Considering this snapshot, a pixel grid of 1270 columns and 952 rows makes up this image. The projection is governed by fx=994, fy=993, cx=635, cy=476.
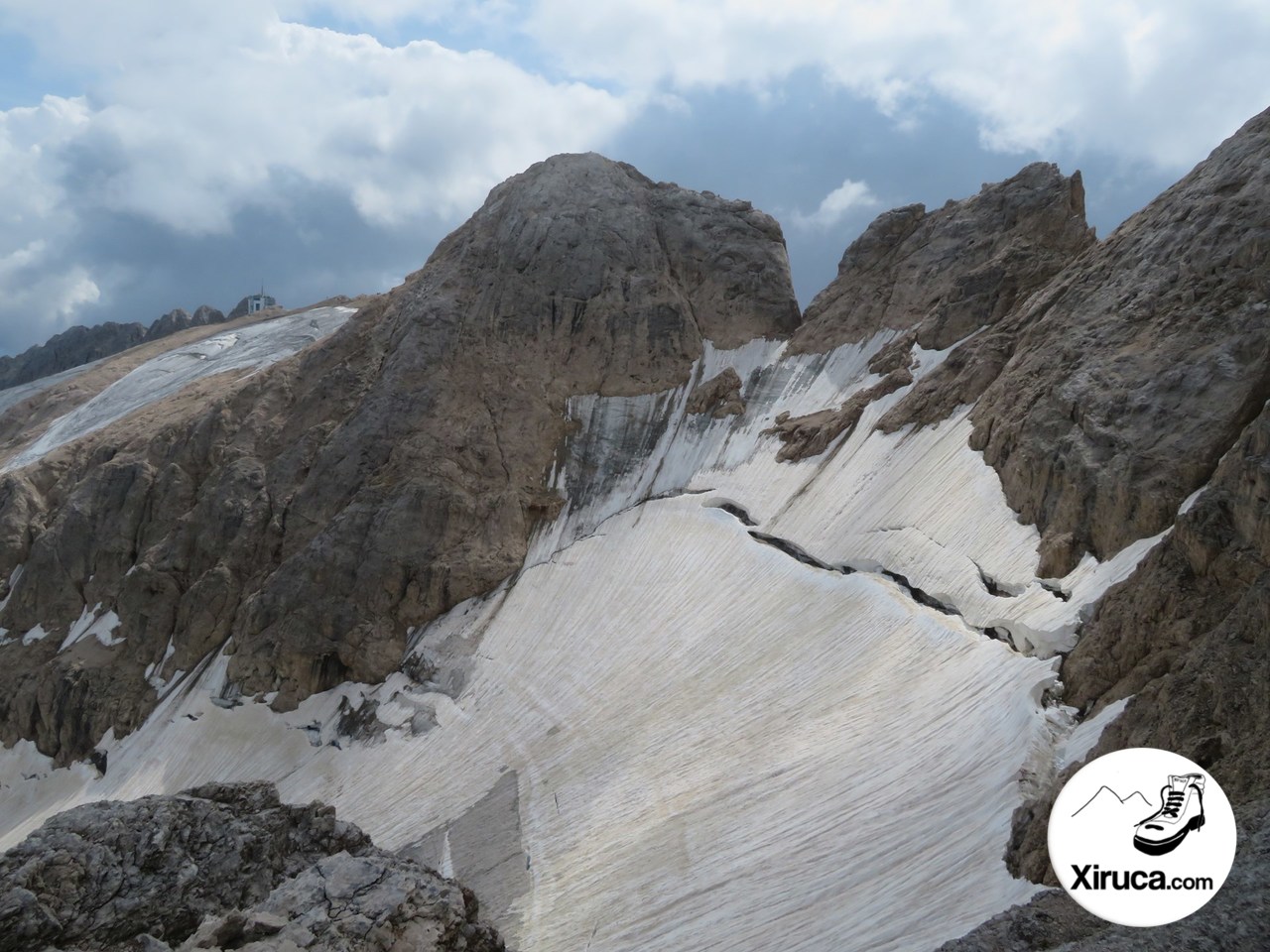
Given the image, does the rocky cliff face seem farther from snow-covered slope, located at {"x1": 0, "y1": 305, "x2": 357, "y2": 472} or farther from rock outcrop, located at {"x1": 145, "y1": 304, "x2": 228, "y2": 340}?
snow-covered slope, located at {"x1": 0, "y1": 305, "x2": 357, "y2": 472}

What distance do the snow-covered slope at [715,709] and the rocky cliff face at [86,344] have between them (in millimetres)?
70963

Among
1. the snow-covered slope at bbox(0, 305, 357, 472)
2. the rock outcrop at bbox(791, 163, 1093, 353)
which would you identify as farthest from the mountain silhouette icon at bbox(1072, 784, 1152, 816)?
the snow-covered slope at bbox(0, 305, 357, 472)

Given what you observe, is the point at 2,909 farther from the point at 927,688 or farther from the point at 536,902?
the point at 927,688

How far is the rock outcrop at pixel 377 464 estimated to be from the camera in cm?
4147

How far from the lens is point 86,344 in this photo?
110438 millimetres

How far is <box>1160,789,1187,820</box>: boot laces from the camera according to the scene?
1262 cm

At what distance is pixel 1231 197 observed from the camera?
→ 27.9 meters

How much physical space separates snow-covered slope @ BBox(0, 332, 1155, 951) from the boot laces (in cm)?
530

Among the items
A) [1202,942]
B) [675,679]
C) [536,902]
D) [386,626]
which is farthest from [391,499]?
[1202,942]

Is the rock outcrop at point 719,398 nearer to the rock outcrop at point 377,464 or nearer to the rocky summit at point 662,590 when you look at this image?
the rocky summit at point 662,590

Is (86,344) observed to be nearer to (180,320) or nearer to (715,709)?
(180,320)

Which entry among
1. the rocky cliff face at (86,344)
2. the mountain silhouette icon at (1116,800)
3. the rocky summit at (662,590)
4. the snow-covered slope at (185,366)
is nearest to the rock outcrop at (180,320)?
the rocky cliff face at (86,344)

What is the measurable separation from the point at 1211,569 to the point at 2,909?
2203 cm

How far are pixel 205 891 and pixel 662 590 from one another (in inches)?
819
